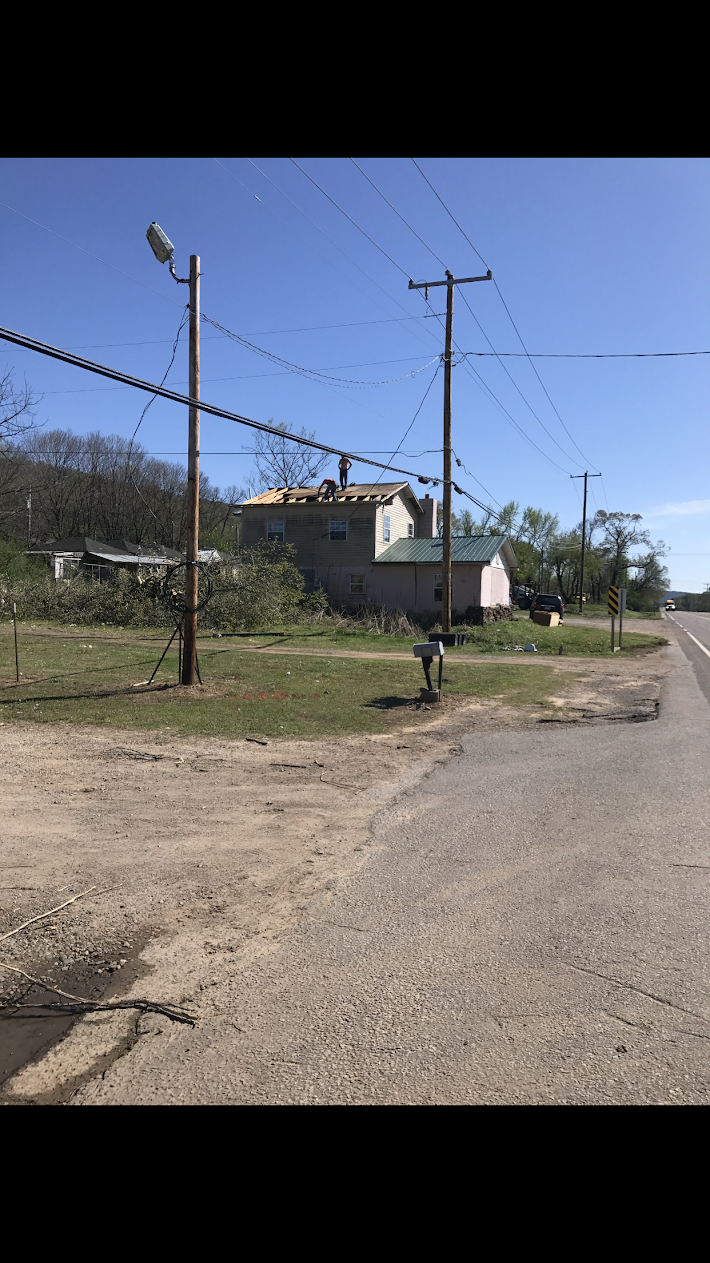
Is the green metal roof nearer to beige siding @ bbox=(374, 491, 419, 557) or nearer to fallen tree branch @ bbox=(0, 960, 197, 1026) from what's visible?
beige siding @ bbox=(374, 491, 419, 557)

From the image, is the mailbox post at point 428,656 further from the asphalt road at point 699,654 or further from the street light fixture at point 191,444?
the asphalt road at point 699,654

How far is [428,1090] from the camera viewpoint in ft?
9.78

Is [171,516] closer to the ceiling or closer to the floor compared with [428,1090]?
closer to the ceiling

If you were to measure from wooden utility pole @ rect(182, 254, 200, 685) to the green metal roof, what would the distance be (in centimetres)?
2016

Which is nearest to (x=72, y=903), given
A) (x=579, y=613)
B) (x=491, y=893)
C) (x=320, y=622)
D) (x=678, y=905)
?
(x=491, y=893)

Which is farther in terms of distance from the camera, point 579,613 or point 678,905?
point 579,613

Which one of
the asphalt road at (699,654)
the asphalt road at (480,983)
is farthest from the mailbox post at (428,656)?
the asphalt road at (480,983)

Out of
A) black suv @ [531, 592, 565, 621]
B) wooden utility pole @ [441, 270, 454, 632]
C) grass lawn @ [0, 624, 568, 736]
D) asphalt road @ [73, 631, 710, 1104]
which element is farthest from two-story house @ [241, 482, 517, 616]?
asphalt road @ [73, 631, 710, 1104]

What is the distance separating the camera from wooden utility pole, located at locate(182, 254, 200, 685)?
42.9ft

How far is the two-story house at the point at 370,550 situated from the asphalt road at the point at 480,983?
88.7 feet

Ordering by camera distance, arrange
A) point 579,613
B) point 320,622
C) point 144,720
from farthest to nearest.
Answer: point 579,613
point 320,622
point 144,720

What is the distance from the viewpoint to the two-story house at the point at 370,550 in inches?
1331

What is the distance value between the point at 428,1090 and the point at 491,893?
2241mm
